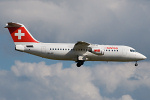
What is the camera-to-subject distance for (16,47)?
92.6m

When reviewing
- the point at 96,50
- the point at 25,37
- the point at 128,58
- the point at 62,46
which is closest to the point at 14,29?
the point at 25,37

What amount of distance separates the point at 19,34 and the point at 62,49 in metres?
7.78

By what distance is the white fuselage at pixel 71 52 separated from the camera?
304 feet

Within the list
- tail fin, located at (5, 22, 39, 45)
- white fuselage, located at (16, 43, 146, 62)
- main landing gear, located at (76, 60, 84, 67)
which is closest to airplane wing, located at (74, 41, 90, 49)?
white fuselage, located at (16, 43, 146, 62)

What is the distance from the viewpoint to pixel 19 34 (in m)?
93.8

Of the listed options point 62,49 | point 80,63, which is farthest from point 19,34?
point 80,63

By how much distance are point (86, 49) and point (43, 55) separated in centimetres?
741

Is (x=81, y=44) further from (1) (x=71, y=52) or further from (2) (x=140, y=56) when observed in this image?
(2) (x=140, y=56)

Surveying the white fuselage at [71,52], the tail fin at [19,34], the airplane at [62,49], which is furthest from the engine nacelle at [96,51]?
the tail fin at [19,34]

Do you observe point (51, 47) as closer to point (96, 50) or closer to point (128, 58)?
point (96, 50)

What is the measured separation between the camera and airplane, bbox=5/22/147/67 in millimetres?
92625

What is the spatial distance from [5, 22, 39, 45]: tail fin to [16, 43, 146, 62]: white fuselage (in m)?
1.10

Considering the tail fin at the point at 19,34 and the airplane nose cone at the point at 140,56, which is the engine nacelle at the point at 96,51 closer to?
the airplane nose cone at the point at 140,56

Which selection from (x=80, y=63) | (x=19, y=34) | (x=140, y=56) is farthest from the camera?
(x=140, y=56)
